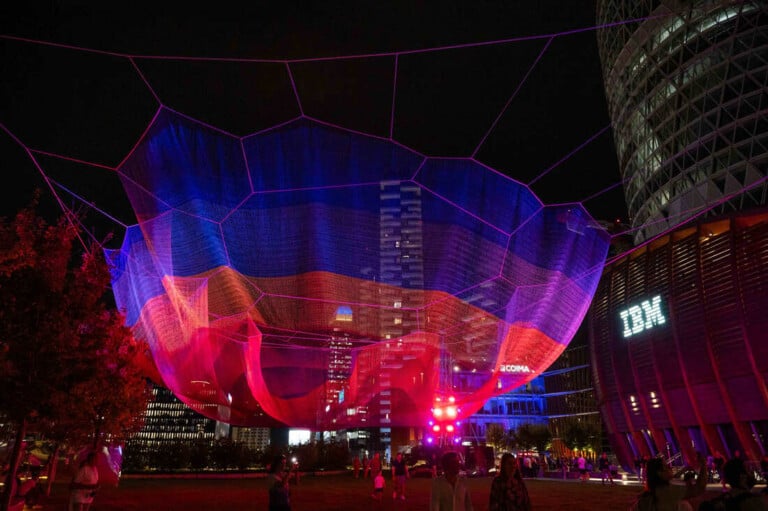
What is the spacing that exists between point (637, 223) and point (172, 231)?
4078cm

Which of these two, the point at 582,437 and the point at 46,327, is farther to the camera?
the point at 582,437

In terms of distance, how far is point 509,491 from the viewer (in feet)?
17.7

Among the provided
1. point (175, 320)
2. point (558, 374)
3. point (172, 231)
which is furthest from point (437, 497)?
point (558, 374)

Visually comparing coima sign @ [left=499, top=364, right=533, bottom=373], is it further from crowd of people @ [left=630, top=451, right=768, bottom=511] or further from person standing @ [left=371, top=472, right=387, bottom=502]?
crowd of people @ [left=630, top=451, right=768, bottom=511]

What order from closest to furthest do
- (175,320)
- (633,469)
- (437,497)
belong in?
(437,497), (175,320), (633,469)

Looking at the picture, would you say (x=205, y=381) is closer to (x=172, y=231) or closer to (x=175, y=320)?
(x=175, y=320)

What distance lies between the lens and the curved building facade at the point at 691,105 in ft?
111

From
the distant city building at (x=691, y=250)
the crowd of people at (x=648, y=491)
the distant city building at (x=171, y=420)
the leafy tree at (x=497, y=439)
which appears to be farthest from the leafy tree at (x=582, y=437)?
the distant city building at (x=171, y=420)

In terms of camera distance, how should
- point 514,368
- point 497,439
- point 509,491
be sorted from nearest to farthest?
point 509,491 < point 514,368 < point 497,439

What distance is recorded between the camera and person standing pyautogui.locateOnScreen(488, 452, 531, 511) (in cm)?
537

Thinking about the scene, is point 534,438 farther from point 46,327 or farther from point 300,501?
point 46,327

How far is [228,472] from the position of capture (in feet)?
93.3

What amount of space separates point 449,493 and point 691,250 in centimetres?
3602

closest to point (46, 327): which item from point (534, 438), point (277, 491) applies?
point (277, 491)
